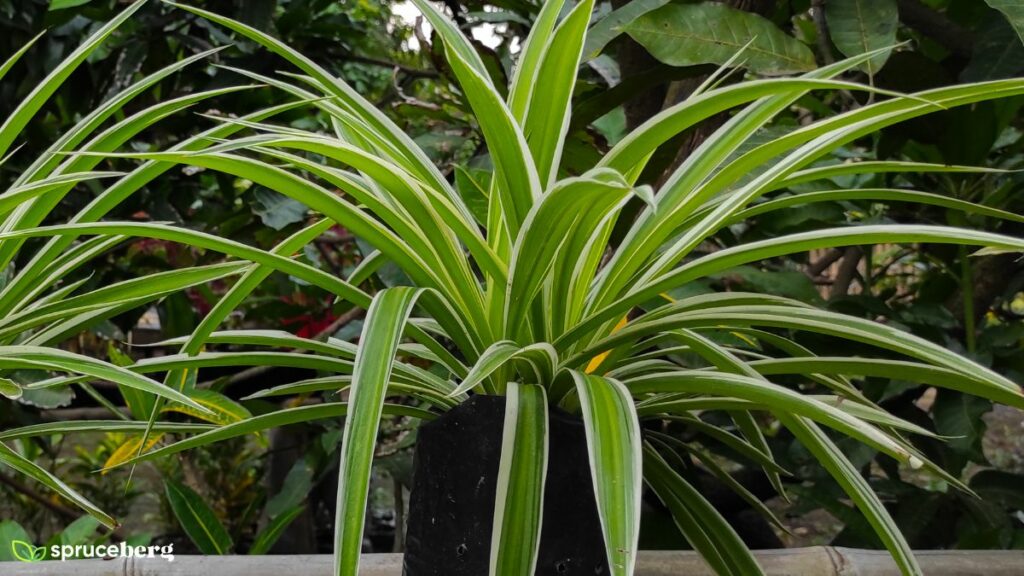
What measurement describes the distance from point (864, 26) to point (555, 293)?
1.64 ft

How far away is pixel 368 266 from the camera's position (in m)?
0.77

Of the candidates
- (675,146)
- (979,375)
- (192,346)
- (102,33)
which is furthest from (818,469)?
(102,33)

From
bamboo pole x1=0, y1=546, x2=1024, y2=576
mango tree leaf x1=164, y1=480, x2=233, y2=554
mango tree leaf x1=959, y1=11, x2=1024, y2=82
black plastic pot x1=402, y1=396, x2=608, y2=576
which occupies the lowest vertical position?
mango tree leaf x1=164, y1=480, x2=233, y2=554

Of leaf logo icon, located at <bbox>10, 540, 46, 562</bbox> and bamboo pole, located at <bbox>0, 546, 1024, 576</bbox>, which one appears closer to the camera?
bamboo pole, located at <bbox>0, 546, 1024, 576</bbox>

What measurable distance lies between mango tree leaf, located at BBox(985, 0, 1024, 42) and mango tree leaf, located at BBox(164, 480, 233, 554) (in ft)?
3.44

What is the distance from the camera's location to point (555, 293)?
581 millimetres

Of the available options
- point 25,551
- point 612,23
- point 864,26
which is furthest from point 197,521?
point 864,26

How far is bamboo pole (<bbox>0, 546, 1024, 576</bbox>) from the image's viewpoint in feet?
2.51

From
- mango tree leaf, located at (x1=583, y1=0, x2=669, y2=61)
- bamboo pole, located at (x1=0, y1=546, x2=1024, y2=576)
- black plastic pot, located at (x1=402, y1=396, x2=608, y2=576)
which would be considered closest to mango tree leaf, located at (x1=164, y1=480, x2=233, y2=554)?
bamboo pole, located at (x1=0, y1=546, x2=1024, y2=576)

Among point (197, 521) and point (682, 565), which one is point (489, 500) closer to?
point (682, 565)

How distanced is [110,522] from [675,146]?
0.61m

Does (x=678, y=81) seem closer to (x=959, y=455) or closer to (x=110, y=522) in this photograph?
(x=959, y=455)

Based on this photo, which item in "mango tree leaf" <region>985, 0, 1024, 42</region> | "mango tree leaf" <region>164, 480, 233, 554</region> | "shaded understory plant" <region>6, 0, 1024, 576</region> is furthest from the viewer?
"mango tree leaf" <region>164, 480, 233, 554</region>

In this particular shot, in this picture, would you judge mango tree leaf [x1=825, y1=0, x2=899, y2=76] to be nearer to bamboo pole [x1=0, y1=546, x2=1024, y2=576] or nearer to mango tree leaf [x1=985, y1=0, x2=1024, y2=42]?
mango tree leaf [x1=985, y1=0, x2=1024, y2=42]
